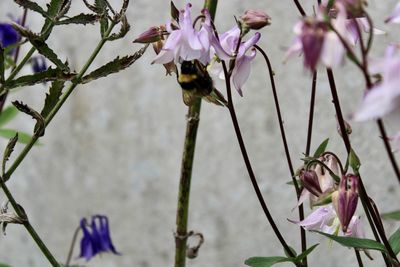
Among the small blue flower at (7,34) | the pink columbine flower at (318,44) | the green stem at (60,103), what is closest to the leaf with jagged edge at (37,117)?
the green stem at (60,103)

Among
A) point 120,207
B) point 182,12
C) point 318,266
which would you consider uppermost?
point 120,207

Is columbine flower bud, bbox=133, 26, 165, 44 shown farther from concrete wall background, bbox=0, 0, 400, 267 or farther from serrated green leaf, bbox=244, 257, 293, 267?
concrete wall background, bbox=0, 0, 400, 267

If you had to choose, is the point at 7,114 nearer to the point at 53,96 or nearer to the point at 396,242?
the point at 53,96

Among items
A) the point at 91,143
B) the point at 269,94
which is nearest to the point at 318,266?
the point at 269,94

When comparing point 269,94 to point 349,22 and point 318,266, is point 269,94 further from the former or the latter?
point 349,22

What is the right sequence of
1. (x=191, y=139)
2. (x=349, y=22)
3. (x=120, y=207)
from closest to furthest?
(x=349, y=22)
(x=191, y=139)
(x=120, y=207)

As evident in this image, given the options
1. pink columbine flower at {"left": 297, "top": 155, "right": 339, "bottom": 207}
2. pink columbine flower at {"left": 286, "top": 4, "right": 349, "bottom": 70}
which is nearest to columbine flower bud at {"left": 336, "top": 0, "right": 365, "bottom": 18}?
pink columbine flower at {"left": 286, "top": 4, "right": 349, "bottom": 70}

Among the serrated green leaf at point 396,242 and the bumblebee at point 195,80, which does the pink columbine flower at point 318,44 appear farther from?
the serrated green leaf at point 396,242
